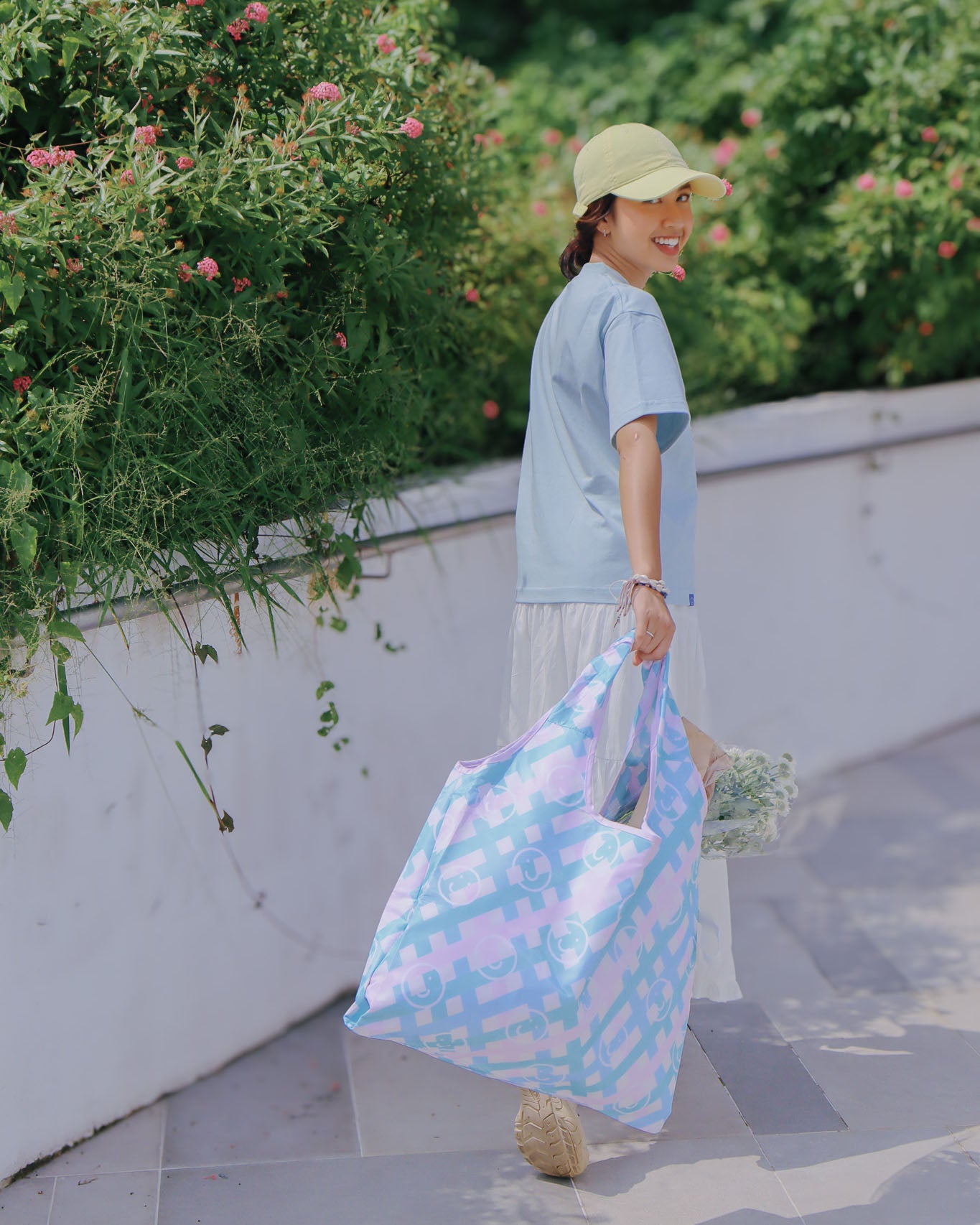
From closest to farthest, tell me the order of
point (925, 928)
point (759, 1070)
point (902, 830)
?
1. point (759, 1070)
2. point (925, 928)
3. point (902, 830)

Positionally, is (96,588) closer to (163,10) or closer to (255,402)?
(255,402)

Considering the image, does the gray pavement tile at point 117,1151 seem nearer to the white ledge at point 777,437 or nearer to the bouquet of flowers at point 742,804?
the bouquet of flowers at point 742,804

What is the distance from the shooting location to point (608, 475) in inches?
92.9

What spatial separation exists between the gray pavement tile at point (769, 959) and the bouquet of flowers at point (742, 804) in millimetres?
736

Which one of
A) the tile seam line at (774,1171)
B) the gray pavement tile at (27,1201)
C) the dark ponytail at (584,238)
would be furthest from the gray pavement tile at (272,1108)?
the dark ponytail at (584,238)

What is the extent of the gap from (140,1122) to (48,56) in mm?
2021

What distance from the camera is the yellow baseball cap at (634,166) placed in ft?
7.47

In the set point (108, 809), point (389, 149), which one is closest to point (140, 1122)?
point (108, 809)

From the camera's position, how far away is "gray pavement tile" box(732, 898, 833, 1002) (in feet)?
10.4

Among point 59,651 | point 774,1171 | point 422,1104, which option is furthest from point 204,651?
point 774,1171

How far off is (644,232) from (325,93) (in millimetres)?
713

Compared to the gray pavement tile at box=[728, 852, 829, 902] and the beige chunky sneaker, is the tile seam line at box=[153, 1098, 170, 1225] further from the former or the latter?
the gray pavement tile at box=[728, 852, 829, 902]

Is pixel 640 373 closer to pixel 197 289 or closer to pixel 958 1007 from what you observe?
pixel 197 289

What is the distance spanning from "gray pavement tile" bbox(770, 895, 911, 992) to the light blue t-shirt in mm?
1254
